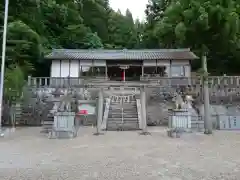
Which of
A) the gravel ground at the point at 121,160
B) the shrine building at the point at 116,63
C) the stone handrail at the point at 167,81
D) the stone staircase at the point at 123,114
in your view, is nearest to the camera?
the gravel ground at the point at 121,160

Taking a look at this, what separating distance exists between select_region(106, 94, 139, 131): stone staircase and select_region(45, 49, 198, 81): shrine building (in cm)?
664

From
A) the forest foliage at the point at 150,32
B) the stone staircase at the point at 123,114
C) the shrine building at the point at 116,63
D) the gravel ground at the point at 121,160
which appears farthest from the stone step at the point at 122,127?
the shrine building at the point at 116,63

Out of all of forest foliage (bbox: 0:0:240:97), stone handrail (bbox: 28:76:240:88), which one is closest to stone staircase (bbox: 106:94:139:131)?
stone handrail (bbox: 28:76:240:88)

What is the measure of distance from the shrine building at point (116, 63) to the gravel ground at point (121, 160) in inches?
473

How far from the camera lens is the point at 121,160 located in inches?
218

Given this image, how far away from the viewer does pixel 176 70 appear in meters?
19.8

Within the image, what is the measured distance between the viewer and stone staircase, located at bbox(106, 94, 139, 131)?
36.6 ft

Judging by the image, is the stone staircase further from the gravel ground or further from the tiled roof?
the tiled roof

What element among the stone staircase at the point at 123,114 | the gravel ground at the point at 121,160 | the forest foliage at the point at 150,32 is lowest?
the gravel ground at the point at 121,160

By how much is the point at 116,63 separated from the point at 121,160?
618 inches

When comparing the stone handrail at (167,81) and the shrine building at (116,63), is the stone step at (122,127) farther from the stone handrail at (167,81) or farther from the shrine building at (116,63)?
the shrine building at (116,63)

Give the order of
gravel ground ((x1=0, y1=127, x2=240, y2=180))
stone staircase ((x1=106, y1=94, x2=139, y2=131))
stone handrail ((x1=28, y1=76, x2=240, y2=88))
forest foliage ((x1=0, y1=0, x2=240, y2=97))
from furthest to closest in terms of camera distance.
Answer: stone handrail ((x1=28, y1=76, x2=240, y2=88)), forest foliage ((x1=0, y1=0, x2=240, y2=97)), stone staircase ((x1=106, y1=94, x2=139, y2=131)), gravel ground ((x1=0, y1=127, x2=240, y2=180))

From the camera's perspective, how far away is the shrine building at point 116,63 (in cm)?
1934

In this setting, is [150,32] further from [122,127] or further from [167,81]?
[122,127]
